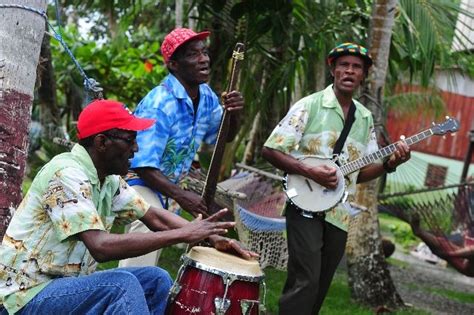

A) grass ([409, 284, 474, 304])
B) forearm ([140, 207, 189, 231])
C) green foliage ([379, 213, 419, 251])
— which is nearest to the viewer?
forearm ([140, 207, 189, 231])

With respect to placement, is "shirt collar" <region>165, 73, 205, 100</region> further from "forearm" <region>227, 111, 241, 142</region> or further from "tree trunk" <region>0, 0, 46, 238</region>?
"tree trunk" <region>0, 0, 46, 238</region>

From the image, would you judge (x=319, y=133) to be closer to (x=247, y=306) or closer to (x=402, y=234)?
(x=247, y=306)

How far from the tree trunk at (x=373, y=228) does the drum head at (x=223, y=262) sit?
315 centimetres

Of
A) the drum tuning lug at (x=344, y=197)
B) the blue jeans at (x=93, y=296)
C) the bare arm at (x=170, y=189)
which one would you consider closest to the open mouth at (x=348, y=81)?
the drum tuning lug at (x=344, y=197)

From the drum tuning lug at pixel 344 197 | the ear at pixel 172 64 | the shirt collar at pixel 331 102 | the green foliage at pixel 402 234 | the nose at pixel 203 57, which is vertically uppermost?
the nose at pixel 203 57

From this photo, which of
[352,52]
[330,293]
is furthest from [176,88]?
[330,293]

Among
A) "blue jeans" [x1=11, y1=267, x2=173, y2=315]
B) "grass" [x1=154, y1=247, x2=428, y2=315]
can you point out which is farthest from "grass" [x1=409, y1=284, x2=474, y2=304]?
"blue jeans" [x1=11, y1=267, x2=173, y2=315]

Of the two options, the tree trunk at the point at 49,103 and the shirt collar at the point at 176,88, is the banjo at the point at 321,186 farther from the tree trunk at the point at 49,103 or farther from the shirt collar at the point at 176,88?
the tree trunk at the point at 49,103

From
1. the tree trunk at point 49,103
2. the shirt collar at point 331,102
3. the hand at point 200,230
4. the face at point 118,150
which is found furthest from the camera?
the tree trunk at point 49,103

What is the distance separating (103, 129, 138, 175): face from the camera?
353 centimetres

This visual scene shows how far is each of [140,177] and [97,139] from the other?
1.06m

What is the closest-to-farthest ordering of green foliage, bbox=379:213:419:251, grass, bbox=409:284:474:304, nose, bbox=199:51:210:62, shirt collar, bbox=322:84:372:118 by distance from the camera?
nose, bbox=199:51:210:62 → shirt collar, bbox=322:84:372:118 → grass, bbox=409:284:474:304 → green foliage, bbox=379:213:419:251

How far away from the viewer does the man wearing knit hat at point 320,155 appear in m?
4.88

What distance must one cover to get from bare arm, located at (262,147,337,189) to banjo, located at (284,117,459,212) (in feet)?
0.13
